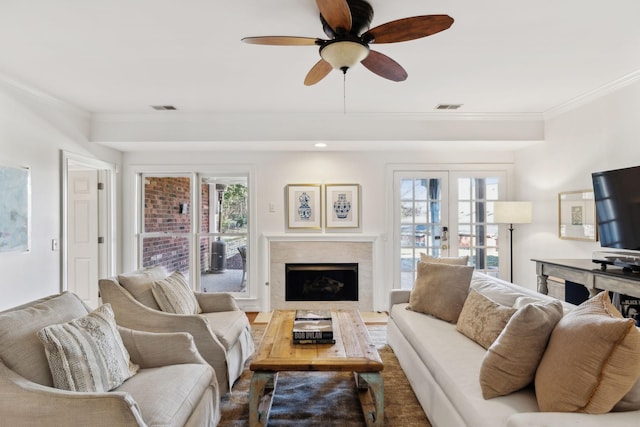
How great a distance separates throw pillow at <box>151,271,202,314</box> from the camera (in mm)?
2652

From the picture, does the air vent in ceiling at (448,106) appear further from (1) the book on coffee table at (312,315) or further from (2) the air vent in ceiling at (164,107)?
(2) the air vent in ceiling at (164,107)

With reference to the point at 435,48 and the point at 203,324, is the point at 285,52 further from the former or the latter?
the point at 203,324

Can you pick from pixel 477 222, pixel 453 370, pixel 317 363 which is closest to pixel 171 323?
pixel 317 363

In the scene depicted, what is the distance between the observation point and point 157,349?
6.53 ft

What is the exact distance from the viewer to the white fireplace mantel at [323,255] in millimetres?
4852

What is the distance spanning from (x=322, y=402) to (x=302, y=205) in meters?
2.82

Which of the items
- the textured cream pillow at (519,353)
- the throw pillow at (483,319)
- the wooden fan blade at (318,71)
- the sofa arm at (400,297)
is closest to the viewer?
the textured cream pillow at (519,353)

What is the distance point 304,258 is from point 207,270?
139cm

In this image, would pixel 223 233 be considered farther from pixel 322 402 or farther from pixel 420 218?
pixel 322 402

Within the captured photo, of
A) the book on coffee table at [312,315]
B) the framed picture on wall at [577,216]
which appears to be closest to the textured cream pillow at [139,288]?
the book on coffee table at [312,315]

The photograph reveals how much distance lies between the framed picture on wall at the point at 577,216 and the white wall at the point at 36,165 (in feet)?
17.1

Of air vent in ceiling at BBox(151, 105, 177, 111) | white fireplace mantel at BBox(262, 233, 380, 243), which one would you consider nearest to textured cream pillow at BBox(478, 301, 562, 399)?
white fireplace mantel at BBox(262, 233, 380, 243)

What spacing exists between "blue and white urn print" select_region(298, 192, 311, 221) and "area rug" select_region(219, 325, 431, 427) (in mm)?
2348

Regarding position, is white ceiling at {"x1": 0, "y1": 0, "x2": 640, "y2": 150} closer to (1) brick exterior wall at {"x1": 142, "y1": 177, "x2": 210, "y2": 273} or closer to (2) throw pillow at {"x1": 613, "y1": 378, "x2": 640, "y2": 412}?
(1) brick exterior wall at {"x1": 142, "y1": 177, "x2": 210, "y2": 273}
